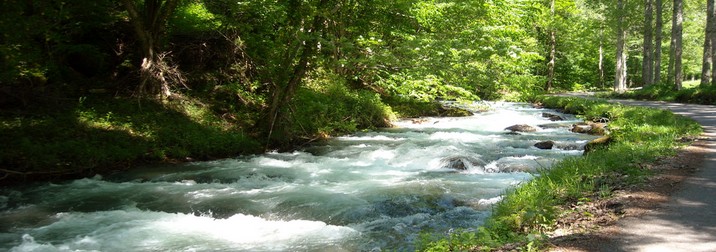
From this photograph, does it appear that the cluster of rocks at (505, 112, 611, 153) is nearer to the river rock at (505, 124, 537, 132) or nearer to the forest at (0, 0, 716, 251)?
the river rock at (505, 124, 537, 132)

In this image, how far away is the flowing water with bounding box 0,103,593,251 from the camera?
665cm

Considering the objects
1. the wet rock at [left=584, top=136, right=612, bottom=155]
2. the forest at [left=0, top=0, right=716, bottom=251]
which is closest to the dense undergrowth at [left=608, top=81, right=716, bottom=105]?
the forest at [left=0, top=0, right=716, bottom=251]

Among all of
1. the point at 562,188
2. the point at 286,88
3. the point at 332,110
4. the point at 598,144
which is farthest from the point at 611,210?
the point at 332,110

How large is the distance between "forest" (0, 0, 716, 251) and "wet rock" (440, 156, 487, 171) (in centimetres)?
256

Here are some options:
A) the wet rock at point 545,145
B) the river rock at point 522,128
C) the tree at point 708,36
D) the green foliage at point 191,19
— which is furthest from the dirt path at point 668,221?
the tree at point 708,36

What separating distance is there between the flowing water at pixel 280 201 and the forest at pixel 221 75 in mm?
1060

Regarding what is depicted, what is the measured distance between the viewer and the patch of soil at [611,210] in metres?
4.72

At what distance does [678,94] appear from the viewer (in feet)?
74.5

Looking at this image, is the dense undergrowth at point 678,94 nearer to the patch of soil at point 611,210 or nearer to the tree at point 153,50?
the patch of soil at point 611,210

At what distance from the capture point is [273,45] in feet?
49.1

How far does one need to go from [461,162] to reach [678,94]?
1735 cm

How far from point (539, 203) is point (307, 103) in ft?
37.1

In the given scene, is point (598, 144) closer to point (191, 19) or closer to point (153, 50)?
point (153, 50)

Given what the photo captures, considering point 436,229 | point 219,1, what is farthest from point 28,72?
point 436,229
